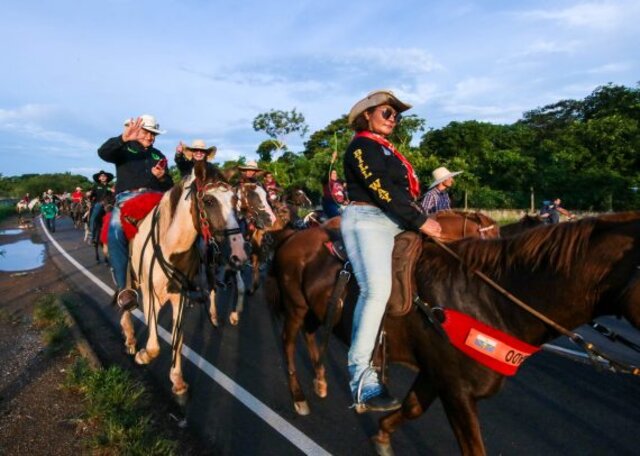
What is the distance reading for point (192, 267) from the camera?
4996mm

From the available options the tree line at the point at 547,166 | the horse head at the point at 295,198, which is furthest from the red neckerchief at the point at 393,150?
the tree line at the point at 547,166

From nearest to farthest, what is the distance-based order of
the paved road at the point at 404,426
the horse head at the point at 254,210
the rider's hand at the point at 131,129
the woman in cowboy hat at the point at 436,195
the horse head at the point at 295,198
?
the paved road at the point at 404,426
the rider's hand at the point at 131,129
the horse head at the point at 254,210
the woman in cowboy hat at the point at 436,195
the horse head at the point at 295,198

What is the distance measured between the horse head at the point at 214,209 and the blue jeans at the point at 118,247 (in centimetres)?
162

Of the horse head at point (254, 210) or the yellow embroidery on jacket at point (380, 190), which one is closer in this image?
the yellow embroidery on jacket at point (380, 190)

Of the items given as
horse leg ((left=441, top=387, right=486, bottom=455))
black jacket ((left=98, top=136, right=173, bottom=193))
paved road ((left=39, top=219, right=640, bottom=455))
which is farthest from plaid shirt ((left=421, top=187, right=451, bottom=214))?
horse leg ((left=441, top=387, right=486, bottom=455))

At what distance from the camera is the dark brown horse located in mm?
2260

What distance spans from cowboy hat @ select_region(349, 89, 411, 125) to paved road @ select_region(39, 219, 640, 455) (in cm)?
281

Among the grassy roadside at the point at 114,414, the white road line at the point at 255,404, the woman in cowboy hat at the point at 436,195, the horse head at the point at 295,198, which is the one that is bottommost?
the white road line at the point at 255,404

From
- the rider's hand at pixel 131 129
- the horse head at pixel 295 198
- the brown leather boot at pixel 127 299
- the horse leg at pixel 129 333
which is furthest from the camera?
the horse head at pixel 295 198

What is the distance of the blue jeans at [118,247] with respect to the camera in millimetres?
5539

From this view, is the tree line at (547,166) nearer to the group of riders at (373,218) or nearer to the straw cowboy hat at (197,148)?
the straw cowboy hat at (197,148)

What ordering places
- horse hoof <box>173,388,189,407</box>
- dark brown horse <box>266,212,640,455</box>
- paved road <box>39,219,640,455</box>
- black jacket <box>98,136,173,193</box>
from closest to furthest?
dark brown horse <box>266,212,640,455</box> < paved road <box>39,219,640,455</box> < horse hoof <box>173,388,189,407</box> < black jacket <box>98,136,173,193</box>

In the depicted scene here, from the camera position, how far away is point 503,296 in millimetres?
2707

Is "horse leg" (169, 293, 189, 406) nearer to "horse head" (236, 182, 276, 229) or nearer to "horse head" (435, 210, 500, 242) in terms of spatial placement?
"horse head" (236, 182, 276, 229)
